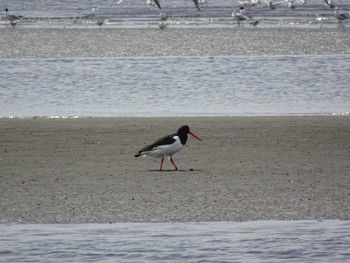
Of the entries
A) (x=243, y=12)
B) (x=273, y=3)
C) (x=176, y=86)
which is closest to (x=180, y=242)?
(x=176, y=86)

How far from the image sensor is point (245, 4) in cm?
6044

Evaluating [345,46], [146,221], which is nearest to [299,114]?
[146,221]

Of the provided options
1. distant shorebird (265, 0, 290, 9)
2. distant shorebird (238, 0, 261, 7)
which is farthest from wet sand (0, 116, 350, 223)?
distant shorebird (238, 0, 261, 7)

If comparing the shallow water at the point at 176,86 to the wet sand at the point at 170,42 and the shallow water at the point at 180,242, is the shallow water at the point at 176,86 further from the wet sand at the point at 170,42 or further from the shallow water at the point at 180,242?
the shallow water at the point at 180,242

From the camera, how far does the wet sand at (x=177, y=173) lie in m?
10.1

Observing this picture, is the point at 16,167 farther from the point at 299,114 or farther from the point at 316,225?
the point at 299,114

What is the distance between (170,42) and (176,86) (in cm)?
1051

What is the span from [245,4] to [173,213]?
51.2m

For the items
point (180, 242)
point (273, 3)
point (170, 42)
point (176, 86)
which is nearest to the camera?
point (180, 242)

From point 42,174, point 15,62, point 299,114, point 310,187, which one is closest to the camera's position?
point 310,187

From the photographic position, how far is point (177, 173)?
39.0 feet

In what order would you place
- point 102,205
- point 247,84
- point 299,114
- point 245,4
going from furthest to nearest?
point 245,4 < point 247,84 < point 299,114 < point 102,205

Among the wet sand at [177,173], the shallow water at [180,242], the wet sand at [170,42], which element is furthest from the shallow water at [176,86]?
the shallow water at [180,242]

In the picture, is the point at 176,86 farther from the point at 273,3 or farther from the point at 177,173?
the point at 273,3
